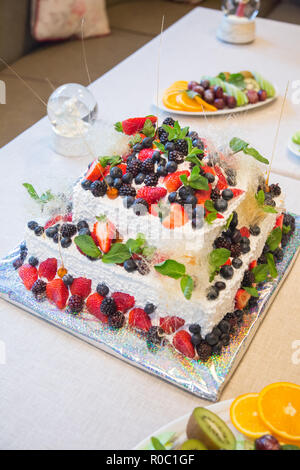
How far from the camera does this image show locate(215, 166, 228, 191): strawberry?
158 cm

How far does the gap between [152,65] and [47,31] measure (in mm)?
1070

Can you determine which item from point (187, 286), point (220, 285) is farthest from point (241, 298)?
point (187, 286)

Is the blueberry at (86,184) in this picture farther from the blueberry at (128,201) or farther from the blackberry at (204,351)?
the blackberry at (204,351)

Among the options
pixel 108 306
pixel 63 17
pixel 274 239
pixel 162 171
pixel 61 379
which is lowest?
pixel 63 17

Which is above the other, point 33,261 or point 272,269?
point 272,269

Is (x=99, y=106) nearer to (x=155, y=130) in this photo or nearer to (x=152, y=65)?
(x=152, y=65)

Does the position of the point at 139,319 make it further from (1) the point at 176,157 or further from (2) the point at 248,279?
(1) the point at 176,157

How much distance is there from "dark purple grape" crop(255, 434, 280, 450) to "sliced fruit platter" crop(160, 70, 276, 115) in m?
1.71

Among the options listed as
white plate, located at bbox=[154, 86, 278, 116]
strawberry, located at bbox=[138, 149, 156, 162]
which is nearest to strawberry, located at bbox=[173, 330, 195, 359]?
strawberry, located at bbox=[138, 149, 156, 162]

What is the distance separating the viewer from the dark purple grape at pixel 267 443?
3.60 ft

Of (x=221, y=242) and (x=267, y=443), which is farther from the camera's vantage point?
(x=221, y=242)

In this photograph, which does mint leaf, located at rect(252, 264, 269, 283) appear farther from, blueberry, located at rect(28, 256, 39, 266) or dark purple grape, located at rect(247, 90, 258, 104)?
dark purple grape, located at rect(247, 90, 258, 104)

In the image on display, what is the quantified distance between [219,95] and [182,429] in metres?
1.77

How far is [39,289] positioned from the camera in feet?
5.22
